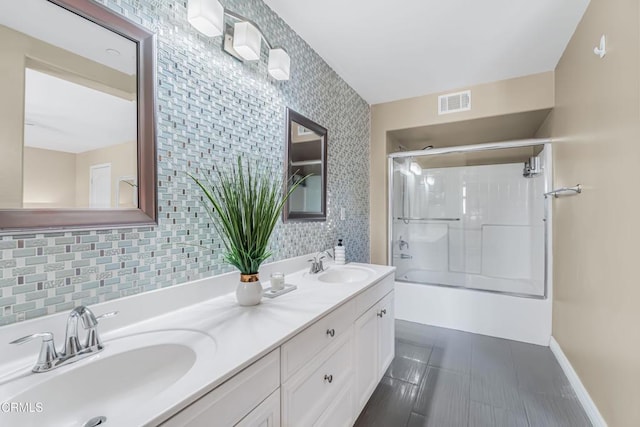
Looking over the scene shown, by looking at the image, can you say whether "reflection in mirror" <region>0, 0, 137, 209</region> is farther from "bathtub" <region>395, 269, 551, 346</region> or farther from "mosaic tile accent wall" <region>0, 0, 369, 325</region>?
"bathtub" <region>395, 269, 551, 346</region>

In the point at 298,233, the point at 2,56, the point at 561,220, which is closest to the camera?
the point at 2,56

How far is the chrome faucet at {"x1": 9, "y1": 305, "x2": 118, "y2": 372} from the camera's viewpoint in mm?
694

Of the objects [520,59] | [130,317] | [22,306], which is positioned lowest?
[130,317]

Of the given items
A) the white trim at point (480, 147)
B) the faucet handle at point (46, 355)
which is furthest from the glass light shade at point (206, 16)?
the white trim at point (480, 147)

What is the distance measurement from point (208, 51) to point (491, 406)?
2407 mm

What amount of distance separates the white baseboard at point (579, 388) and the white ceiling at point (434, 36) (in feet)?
6.57

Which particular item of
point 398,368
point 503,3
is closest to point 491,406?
point 398,368

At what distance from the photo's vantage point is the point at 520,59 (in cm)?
220

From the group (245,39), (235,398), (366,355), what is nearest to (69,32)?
(245,39)

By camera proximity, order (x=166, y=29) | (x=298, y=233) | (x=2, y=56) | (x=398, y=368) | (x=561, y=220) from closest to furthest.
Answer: (x=2, y=56) → (x=166, y=29) → (x=298, y=233) → (x=398, y=368) → (x=561, y=220)

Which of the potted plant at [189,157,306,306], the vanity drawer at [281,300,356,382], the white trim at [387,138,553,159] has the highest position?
the white trim at [387,138,553,159]

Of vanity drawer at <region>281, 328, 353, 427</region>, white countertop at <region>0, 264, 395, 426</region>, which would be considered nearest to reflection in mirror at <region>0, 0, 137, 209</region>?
white countertop at <region>0, 264, 395, 426</region>

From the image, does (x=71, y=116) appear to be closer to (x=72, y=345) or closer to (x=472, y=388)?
(x=72, y=345)

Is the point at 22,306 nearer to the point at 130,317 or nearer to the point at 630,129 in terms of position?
the point at 130,317
